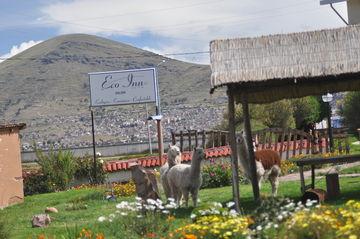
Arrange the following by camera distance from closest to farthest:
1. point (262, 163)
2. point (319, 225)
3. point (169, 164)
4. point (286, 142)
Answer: point (319, 225)
point (169, 164)
point (262, 163)
point (286, 142)

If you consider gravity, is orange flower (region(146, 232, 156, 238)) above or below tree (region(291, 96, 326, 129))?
below

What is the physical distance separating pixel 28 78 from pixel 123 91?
13643 centimetres

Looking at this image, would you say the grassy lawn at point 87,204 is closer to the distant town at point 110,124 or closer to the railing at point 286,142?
the railing at point 286,142

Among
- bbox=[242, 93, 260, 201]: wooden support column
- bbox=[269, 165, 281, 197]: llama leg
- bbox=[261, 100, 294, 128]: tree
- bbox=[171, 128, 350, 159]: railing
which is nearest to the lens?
bbox=[242, 93, 260, 201]: wooden support column

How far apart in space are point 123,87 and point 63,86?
123 metres

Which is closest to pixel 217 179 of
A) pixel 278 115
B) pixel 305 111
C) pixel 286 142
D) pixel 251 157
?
pixel 251 157

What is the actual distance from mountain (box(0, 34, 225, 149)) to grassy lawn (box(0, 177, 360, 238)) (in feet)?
285

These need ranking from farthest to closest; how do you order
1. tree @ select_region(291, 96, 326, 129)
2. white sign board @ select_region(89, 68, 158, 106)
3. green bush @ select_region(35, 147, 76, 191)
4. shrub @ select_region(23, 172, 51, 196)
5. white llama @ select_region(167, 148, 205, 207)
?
tree @ select_region(291, 96, 326, 129) < white sign board @ select_region(89, 68, 158, 106) < shrub @ select_region(23, 172, 51, 196) < green bush @ select_region(35, 147, 76, 191) < white llama @ select_region(167, 148, 205, 207)

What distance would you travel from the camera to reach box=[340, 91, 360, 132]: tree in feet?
164

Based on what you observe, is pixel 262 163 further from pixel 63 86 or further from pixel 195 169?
pixel 63 86

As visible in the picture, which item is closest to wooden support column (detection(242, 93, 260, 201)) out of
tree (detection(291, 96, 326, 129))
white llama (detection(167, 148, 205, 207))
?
white llama (detection(167, 148, 205, 207))

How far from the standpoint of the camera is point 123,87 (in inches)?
1549

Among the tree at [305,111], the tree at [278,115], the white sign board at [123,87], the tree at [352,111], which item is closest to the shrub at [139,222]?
the white sign board at [123,87]

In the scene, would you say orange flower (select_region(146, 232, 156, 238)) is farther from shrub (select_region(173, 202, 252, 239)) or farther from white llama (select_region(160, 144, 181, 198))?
white llama (select_region(160, 144, 181, 198))
